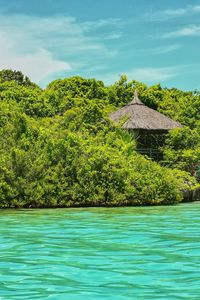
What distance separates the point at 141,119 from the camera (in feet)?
94.9

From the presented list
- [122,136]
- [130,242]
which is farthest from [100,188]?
[130,242]

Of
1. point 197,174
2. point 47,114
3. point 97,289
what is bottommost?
point 97,289

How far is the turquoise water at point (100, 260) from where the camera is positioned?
573 centimetres

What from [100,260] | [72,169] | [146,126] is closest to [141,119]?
[146,126]

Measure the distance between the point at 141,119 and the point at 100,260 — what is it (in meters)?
21.7

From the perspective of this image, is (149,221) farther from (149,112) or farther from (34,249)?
(149,112)

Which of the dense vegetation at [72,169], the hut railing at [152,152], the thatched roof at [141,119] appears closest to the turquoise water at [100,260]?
the dense vegetation at [72,169]

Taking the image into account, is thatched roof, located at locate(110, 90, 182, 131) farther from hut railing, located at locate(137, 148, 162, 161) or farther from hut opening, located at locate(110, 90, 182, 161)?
hut railing, located at locate(137, 148, 162, 161)

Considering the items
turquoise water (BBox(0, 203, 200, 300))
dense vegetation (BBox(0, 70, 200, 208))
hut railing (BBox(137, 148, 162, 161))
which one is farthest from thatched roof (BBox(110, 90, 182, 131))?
turquoise water (BBox(0, 203, 200, 300))

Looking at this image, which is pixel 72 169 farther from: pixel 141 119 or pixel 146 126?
pixel 141 119

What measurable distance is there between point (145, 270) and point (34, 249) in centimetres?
232

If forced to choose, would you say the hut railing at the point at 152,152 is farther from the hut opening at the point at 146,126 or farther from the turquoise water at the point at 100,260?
the turquoise water at the point at 100,260

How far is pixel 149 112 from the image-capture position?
30.4 m

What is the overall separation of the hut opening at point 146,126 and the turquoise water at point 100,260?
51.3 feet
